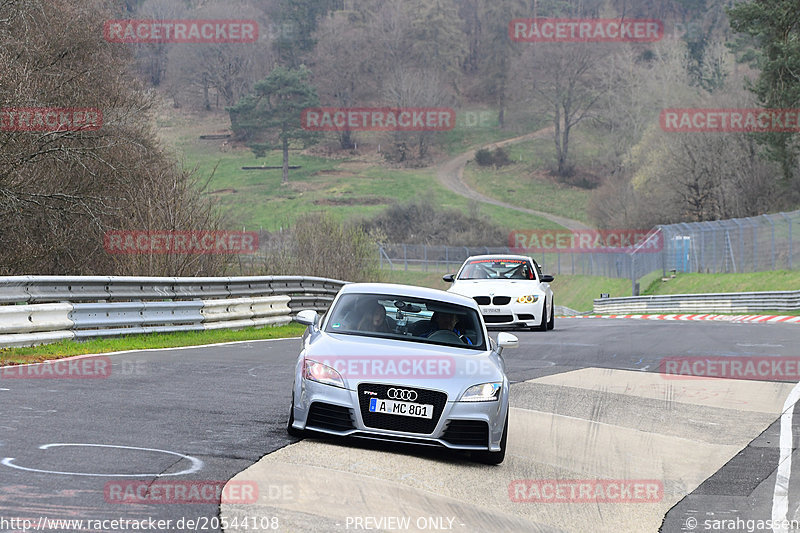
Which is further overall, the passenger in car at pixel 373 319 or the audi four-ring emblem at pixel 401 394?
the passenger in car at pixel 373 319

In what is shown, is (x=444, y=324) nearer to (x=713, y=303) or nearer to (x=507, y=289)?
(x=507, y=289)

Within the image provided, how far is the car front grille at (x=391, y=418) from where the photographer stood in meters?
8.23

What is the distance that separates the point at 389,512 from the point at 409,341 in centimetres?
281

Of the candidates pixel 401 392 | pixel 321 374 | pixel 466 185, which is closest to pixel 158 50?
pixel 466 185

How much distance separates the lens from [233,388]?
12.0 m

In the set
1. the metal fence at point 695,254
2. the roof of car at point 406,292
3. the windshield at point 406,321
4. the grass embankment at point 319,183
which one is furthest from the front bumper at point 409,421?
the grass embankment at point 319,183

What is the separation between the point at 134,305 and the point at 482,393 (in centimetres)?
1100

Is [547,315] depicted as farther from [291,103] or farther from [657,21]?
[657,21]

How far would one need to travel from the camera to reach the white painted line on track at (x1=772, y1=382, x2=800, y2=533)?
7.43 m

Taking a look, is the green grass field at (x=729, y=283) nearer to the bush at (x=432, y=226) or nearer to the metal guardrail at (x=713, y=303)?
the metal guardrail at (x=713, y=303)

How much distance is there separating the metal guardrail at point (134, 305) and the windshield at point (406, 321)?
6805 millimetres

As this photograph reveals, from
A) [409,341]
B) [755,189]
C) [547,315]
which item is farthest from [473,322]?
[755,189]

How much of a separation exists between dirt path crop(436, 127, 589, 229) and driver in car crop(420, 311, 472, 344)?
93.2 m

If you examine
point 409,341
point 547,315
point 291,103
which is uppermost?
point 291,103
